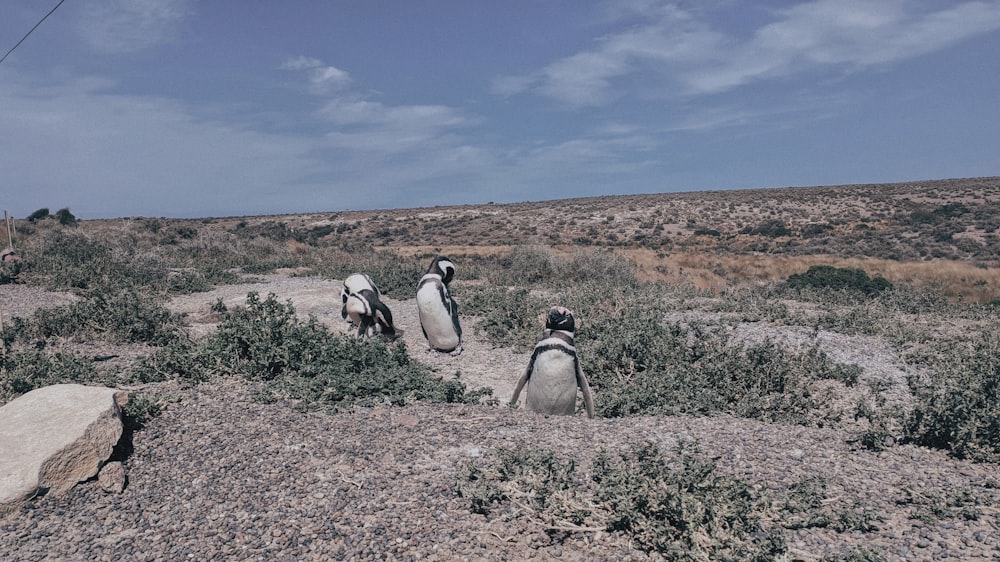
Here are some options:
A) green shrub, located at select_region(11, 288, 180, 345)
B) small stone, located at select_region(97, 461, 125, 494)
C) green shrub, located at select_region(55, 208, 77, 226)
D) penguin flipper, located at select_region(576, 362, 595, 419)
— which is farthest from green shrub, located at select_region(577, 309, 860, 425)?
green shrub, located at select_region(55, 208, 77, 226)

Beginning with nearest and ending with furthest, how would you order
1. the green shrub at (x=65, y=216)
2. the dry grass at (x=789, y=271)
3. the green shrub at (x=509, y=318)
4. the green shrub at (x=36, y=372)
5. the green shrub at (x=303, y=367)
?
the green shrub at (x=36, y=372)
the green shrub at (x=303, y=367)
the green shrub at (x=509, y=318)
the dry grass at (x=789, y=271)
the green shrub at (x=65, y=216)

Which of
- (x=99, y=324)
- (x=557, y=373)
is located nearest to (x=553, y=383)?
(x=557, y=373)

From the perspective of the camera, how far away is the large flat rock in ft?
13.1

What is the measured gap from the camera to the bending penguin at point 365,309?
9.01 m

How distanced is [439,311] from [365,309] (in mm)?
1066

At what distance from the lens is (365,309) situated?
8.97 m

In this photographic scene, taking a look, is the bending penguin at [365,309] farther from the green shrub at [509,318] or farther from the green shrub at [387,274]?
the green shrub at [387,274]

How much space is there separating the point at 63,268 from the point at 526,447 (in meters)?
14.5

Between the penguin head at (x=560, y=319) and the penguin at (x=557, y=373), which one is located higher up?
the penguin head at (x=560, y=319)

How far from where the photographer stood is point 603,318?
991 cm

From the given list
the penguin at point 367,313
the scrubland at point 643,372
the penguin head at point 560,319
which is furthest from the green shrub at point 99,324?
the penguin head at point 560,319

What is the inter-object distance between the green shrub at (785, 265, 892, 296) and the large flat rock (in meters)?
15.5

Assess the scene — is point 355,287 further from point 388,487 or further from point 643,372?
point 388,487

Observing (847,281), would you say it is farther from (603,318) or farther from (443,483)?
(443,483)
